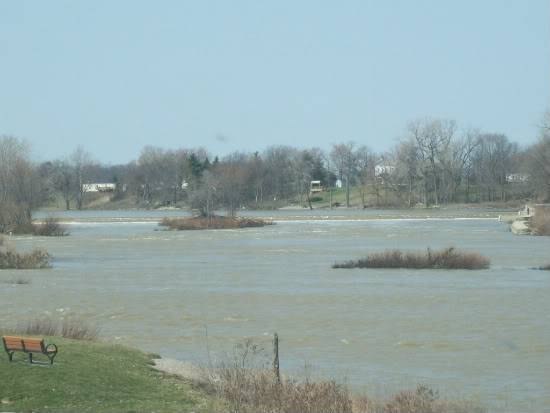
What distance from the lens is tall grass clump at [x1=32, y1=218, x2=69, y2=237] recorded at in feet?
247

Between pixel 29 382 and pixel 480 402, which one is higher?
pixel 29 382

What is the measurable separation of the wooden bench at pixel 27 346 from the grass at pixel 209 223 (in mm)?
73465

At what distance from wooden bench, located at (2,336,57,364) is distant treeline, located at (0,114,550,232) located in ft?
306

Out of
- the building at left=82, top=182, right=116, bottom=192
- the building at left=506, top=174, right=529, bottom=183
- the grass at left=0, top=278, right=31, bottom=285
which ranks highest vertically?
the building at left=82, top=182, right=116, bottom=192

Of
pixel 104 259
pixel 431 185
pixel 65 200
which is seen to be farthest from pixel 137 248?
pixel 65 200

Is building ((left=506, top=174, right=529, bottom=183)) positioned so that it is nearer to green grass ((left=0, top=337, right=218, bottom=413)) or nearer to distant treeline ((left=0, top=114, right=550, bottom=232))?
distant treeline ((left=0, top=114, right=550, bottom=232))

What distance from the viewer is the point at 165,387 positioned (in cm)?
1238

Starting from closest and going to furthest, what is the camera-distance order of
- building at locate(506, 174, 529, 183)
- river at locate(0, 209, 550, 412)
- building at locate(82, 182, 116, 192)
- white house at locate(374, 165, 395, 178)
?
river at locate(0, 209, 550, 412) < building at locate(506, 174, 529, 183) < white house at locate(374, 165, 395, 178) < building at locate(82, 182, 116, 192)

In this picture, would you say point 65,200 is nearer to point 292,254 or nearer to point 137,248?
point 137,248

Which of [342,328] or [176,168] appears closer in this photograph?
[342,328]

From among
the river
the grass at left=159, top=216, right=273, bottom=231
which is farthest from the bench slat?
the grass at left=159, top=216, right=273, bottom=231

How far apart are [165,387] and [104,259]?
119 ft

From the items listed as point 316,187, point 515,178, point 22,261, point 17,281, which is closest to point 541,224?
point 22,261

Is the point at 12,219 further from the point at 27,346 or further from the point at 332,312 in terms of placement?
the point at 27,346
